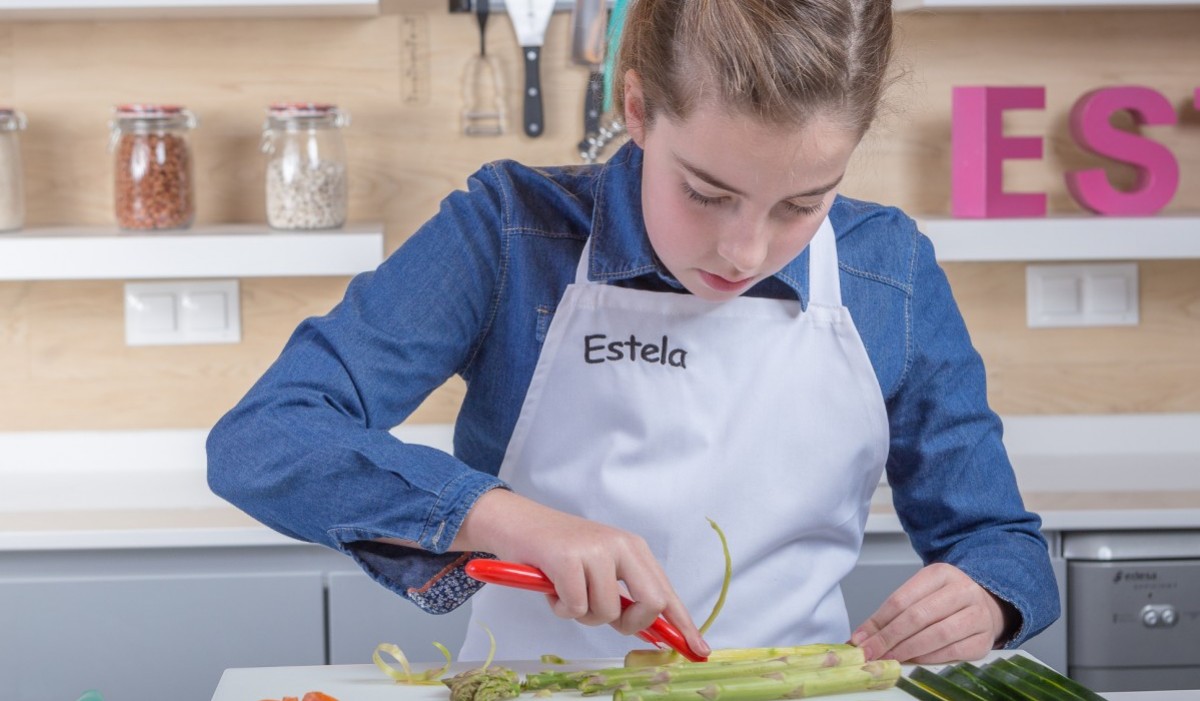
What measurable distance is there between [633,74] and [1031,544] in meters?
0.56

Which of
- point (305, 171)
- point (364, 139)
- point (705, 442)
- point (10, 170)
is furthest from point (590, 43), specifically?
point (705, 442)

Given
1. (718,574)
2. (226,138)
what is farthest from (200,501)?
(718,574)

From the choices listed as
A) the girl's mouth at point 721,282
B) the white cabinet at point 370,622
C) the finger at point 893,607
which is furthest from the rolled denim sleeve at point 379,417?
the white cabinet at point 370,622

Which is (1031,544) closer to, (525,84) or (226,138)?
(525,84)

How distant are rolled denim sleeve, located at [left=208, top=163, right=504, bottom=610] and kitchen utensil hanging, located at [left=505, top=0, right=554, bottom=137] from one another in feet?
3.24

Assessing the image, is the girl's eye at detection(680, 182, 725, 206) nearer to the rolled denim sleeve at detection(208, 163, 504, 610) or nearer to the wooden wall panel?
the rolled denim sleeve at detection(208, 163, 504, 610)

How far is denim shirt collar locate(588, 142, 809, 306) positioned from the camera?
1.17 metres

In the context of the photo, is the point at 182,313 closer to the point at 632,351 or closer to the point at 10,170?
the point at 10,170

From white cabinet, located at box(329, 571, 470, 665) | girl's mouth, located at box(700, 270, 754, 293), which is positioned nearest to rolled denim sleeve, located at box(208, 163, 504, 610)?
girl's mouth, located at box(700, 270, 754, 293)

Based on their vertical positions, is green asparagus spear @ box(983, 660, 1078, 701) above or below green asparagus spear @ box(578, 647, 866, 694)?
below

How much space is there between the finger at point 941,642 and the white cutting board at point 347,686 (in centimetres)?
2

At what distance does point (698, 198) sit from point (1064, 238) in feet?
4.01

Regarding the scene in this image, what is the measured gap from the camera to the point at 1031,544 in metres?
1.18

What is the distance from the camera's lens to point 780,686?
3.11 feet
